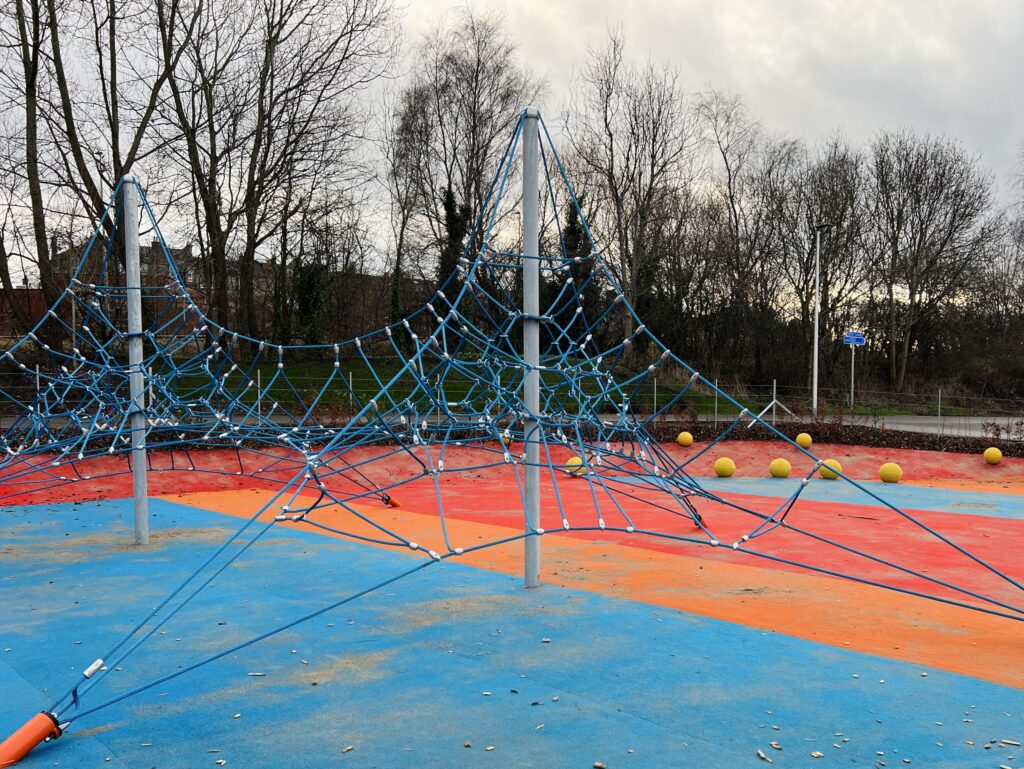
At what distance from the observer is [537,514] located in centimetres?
598

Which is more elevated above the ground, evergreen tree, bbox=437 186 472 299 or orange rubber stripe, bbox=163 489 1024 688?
evergreen tree, bbox=437 186 472 299

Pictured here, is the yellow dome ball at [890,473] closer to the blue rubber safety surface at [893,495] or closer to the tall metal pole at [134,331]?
the blue rubber safety surface at [893,495]

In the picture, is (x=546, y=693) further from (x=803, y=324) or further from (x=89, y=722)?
(x=803, y=324)

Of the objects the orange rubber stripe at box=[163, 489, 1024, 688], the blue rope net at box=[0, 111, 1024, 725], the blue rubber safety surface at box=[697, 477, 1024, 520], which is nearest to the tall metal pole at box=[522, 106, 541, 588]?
the blue rope net at box=[0, 111, 1024, 725]

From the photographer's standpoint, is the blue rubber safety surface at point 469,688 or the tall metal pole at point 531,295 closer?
the blue rubber safety surface at point 469,688

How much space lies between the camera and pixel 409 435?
5551 mm

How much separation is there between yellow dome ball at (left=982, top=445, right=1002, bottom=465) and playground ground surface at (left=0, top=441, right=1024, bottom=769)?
23.6ft

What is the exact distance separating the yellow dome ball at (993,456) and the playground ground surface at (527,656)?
7.18 meters

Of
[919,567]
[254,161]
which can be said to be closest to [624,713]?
[919,567]

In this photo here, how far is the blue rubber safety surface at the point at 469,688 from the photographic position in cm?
350

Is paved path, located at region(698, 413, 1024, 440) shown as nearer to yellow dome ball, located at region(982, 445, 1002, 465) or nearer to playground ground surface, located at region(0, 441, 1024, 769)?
yellow dome ball, located at region(982, 445, 1002, 465)

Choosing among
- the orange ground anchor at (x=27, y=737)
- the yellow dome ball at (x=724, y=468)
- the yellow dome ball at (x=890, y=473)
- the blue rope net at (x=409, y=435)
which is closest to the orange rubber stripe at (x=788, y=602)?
the blue rope net at (x=409, y=435)

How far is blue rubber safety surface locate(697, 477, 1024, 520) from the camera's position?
10.6 meters

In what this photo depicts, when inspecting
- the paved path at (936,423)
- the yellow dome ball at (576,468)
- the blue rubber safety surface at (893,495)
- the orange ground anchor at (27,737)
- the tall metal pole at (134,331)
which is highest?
the tall metal pole at (134,331)
